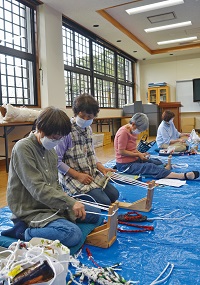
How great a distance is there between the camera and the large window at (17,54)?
14.5ft

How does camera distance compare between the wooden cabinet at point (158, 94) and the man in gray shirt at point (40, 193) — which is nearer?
the man in gray shirt at point (40, 193)

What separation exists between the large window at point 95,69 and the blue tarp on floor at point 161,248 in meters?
4.63

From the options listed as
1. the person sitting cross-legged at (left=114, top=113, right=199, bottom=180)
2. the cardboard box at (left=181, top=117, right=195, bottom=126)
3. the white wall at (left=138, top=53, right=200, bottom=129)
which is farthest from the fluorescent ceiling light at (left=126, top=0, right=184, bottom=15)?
the cardboard box at (left=181, top=117, right=195, bottom=126)

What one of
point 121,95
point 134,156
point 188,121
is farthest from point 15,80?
point 188,121

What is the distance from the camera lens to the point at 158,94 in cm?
1048

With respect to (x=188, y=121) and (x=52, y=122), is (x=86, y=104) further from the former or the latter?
(x=188, y=121)

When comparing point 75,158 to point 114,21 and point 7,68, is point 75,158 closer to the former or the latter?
point 7,68

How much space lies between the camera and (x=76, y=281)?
1.22 metres

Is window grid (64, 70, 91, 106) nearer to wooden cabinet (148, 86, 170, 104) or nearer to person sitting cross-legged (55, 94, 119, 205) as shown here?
wooden cabinet (148, 86, 170, 104)

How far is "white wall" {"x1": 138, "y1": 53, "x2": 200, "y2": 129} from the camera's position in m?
10.1

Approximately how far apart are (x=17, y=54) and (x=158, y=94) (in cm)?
697

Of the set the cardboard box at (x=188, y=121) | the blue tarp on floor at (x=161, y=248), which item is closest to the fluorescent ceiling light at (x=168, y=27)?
the cardboard box at (x=188, y=121)

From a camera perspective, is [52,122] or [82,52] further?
[82,52]

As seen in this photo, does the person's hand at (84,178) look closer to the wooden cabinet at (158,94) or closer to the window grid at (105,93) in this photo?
the window grid at (105,93)
